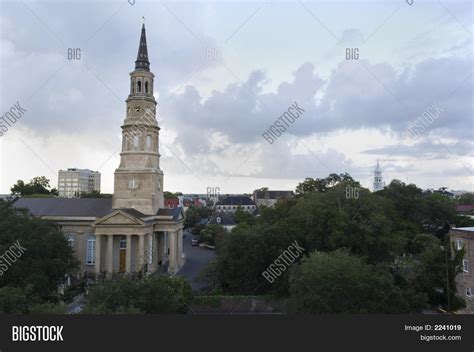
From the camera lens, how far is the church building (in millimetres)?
40500

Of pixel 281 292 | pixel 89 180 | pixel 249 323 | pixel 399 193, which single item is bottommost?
pixel 281 292

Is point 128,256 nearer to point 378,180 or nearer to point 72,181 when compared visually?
point 378,180

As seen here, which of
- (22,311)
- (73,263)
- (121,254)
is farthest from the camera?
(121,254)

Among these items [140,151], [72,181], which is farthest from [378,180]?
[72,181]

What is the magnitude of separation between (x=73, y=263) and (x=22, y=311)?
56.6 feet

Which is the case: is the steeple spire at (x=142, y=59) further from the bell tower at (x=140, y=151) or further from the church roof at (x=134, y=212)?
the church roof at (x=134, y=212)

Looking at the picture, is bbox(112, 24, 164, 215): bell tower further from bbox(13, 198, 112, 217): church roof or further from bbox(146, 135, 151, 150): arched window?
bbox(13, 198, 112, 217): church roof

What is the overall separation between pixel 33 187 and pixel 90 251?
6024cm

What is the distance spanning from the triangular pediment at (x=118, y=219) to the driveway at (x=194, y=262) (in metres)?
7.89

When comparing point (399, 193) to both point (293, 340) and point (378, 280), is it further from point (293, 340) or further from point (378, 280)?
point (293, 340)

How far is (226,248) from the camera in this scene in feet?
107

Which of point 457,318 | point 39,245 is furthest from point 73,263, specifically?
point 457,318

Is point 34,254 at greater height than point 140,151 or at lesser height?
lesser

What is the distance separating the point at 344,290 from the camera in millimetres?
20141
